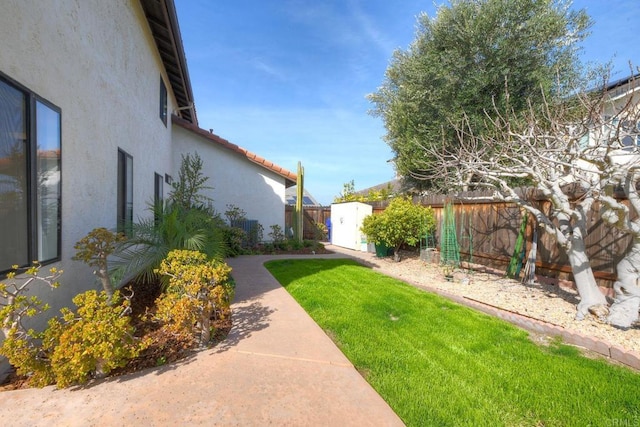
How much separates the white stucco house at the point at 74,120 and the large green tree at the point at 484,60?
26.9ft

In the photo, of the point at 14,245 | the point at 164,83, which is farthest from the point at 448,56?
the point at 14,245

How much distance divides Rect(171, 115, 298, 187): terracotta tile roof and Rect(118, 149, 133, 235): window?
248 inches

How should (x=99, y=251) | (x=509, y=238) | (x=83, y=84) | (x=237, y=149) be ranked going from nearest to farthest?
1. (x=99, y=251)
2. (x=83, y=84)
3. (x=509, y=238)
4. (x=237, y=149)

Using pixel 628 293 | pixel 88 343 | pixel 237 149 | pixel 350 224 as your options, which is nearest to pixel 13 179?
pixel 88 343

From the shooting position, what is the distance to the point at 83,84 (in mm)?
4359

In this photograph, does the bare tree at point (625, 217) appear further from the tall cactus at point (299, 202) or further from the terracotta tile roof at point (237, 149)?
the terracotta tile roof at point (237, 149)

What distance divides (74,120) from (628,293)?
26.5ft

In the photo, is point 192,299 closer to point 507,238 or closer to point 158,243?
point 158,243

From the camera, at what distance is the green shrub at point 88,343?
2.69 metres

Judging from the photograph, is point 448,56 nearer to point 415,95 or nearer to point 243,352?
point 415,95

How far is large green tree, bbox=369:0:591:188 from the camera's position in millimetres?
10695

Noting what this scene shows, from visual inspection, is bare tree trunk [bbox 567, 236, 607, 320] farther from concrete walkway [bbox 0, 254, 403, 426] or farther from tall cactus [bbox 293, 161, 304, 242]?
tall cactus [bbox 293, 161, 304, 242]

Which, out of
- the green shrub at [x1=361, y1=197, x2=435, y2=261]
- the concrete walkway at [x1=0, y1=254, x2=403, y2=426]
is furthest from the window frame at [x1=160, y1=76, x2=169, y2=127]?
the concrete walkway at [x1=0, y1=254, x2=403, y2=426]

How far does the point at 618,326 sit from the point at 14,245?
7.47 m
